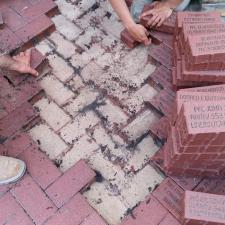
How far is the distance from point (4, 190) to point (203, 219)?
1.53 meters

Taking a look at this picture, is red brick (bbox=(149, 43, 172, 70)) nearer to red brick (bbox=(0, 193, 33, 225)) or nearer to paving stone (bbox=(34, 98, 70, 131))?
paving stone (bbox=(34, 98, 70, 131))

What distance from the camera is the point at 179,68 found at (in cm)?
309

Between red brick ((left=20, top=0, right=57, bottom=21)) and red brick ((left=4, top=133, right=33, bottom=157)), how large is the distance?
1.35m

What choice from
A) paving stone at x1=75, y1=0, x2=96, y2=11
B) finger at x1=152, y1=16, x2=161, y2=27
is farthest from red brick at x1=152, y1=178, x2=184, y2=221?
paving stone at x1=75, y1=0, x2=96, y2=11

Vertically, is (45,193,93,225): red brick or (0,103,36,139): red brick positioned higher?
(0,103,36,139): red brick

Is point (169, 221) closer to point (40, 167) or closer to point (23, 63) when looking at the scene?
point (40, 167)

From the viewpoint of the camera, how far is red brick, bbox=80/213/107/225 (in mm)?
2792

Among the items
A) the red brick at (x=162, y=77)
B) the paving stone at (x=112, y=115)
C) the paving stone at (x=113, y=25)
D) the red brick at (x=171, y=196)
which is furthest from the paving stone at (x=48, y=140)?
the paving stone at (x=113, y=25)

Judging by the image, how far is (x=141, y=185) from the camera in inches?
118

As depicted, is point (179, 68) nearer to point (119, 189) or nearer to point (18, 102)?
point (119, 189)

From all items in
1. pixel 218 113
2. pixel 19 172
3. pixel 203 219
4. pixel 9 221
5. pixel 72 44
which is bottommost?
pixel 203 219

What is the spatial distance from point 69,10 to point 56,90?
3.35 feet

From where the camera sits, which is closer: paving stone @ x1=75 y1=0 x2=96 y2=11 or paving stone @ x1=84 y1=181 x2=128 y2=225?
paving stone @ x1=84 y1=181 x2=128 y2=225

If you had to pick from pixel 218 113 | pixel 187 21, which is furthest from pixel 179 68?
pixel 218 113
